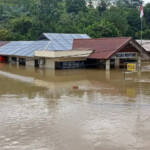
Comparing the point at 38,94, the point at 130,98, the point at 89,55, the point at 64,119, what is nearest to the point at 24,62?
the point at 89,55

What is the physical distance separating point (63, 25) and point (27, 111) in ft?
179

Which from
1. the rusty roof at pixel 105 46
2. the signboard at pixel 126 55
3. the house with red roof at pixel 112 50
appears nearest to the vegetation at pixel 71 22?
the rusty roof at pixel 105 46

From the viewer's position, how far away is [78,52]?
32625 millimetres

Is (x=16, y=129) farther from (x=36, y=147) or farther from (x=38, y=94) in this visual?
(x=38, y=94)

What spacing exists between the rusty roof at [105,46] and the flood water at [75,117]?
10108 mm

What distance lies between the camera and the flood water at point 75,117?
9336mm

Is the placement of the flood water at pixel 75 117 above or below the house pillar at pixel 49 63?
below

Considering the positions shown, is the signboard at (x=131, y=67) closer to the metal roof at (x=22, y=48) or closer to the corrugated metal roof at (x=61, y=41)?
the corrugated metal roof at (x=61, y=41)

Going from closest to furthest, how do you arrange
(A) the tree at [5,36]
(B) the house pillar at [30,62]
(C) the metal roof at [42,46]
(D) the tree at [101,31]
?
(C) the metal roof at [42,46] < (B) the house pillar at [30,62] < (D) the tree at [101,31] < (A) the tree at [5,36]

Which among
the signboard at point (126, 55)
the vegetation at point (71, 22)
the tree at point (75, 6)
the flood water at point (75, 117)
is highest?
the tree at point (75, 6)

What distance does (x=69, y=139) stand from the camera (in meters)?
9.63

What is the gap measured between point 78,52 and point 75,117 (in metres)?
20.8

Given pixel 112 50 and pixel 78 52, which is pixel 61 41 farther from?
pixel 112 50

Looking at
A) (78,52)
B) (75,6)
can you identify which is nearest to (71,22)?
(75,6)
